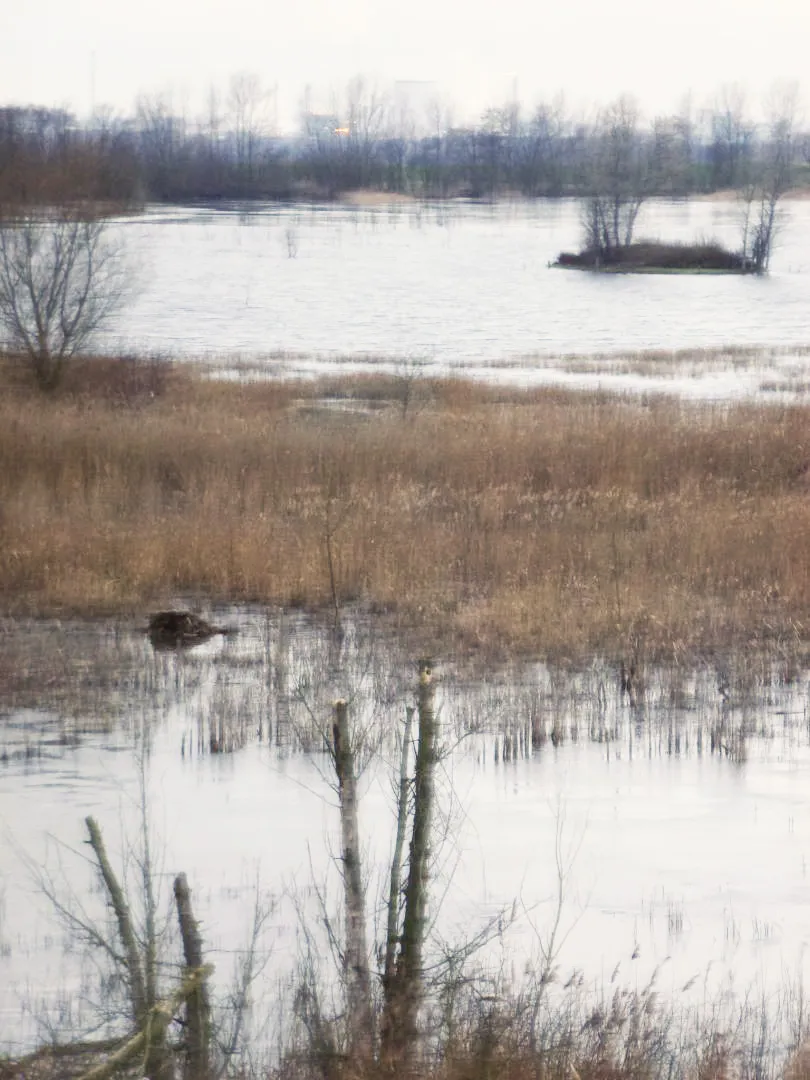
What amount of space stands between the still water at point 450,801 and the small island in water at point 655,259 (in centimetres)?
7107

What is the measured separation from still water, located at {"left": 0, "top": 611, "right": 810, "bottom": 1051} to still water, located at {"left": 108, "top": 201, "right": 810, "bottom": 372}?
24.4 meters

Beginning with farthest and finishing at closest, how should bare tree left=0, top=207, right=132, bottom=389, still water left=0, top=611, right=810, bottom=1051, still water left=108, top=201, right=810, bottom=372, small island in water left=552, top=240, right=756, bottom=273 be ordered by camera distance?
1. small island in water left=552, top=240, right=756, bottom=273
2. still water left=108, top=201, right=810, bottom=372
3. bare tree left=0, top=207, right=132, bottom=389
4. still water left=0, top=611, right=810, bottom=1051

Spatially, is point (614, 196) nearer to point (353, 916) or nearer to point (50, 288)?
point (50, 288)

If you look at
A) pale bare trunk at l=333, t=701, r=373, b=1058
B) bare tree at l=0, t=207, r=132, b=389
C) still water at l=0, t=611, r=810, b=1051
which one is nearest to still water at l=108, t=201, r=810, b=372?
bare tree at l=0, t=207, r=132, b=389

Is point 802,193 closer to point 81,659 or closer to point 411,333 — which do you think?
point 411,333

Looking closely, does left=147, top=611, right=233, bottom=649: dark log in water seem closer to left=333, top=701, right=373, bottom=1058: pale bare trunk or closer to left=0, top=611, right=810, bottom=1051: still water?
left=0, top=611, right=810, bottom=1051: still water

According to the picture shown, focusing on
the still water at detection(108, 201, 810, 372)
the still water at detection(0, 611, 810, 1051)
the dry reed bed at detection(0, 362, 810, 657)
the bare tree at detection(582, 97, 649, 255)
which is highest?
the bare tree at detection(582, 97, 649, 255)

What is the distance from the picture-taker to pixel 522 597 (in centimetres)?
1121

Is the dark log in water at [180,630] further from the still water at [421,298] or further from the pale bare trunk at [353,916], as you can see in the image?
the still water at [421,298]

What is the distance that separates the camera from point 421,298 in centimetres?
5800

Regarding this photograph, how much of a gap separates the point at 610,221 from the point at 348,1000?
8609cm

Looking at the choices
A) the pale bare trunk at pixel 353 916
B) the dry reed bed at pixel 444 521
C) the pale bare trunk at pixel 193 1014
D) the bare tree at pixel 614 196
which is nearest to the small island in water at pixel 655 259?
the bare tree at pixel 614 196

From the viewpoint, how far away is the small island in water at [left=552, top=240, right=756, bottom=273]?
78500 millimetres

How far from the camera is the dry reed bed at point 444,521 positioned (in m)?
11.1
